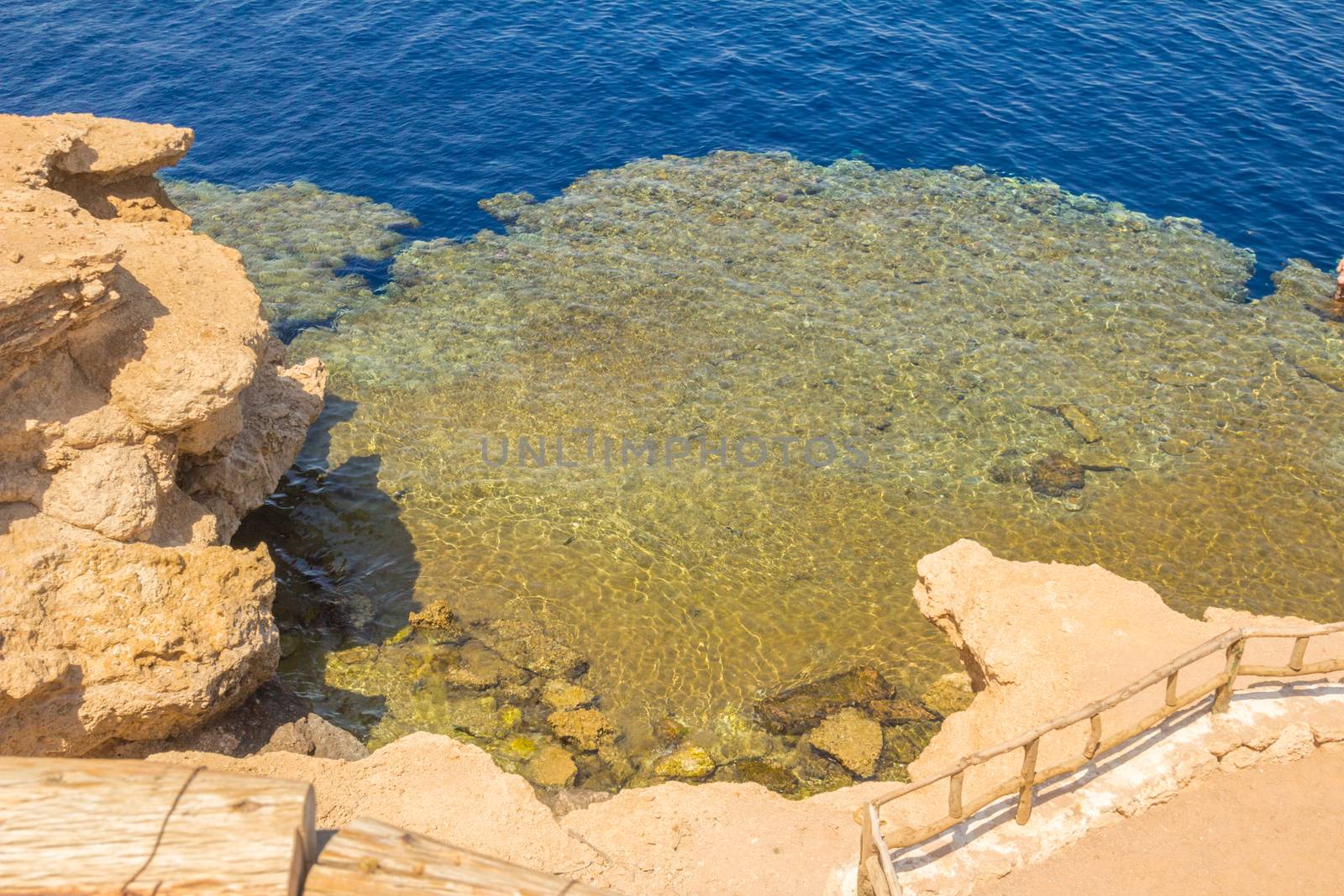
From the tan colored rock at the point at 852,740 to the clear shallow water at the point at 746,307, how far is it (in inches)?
16.2

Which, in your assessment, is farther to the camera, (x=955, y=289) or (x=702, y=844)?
(x=955, y=289)

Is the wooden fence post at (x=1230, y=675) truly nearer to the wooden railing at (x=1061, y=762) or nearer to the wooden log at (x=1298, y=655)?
the wooden railing at (x=1061, y=762)

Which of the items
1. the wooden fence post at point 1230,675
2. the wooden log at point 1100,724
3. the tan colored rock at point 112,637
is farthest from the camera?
the tan colored rock at point 112,637

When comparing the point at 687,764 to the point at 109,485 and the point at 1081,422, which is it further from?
the point at 1081,422

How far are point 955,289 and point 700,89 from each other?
58.7 feet

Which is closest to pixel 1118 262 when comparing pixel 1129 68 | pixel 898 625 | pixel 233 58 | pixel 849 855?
pixel 1129 68

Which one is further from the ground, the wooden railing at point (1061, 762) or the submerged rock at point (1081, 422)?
the wooden railing at point (1061, 762)

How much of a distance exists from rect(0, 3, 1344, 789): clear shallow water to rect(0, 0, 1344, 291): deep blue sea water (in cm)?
22

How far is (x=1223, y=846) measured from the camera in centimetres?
1209

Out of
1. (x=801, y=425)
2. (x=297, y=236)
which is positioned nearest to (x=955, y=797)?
(x=801, y=425)

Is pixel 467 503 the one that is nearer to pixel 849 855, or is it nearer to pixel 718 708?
pixel 718 708

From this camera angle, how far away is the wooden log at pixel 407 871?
21.1ft

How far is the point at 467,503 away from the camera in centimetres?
2322

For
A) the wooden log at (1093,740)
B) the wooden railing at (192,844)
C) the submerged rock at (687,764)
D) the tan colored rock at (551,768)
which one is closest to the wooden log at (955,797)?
the wooden log at (1093,740)
